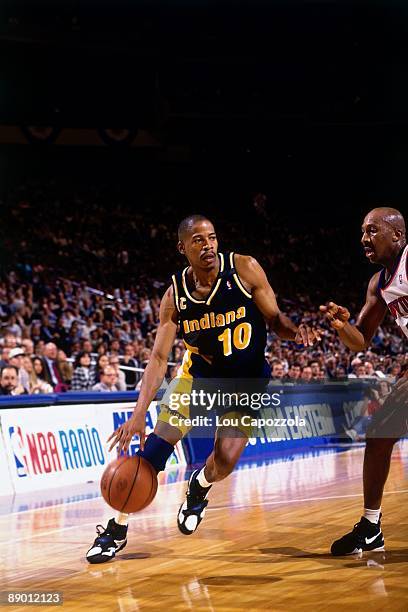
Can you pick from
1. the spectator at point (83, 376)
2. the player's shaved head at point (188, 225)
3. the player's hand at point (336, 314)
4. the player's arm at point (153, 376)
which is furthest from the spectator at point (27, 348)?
the player's hand at point (336, 314)

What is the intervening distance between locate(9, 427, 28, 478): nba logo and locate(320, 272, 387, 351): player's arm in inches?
191

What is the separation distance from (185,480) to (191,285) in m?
5.03

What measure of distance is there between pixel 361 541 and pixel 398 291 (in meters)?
1.63

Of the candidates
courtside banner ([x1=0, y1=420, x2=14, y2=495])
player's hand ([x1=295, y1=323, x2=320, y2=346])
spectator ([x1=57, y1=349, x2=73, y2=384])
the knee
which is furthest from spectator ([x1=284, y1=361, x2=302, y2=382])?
player's hand ([x1=295, y1=323, x2=320, y2=346])

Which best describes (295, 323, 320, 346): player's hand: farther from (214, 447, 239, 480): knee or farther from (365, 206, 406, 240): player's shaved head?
(214, 447, 239, 480): knee

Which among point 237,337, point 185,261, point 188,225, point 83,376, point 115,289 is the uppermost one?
point 185,261

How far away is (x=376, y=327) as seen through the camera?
18.2 ft

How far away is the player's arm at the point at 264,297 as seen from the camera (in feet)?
17.9

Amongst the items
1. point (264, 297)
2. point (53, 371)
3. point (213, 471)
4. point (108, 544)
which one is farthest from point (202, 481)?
point (53, 371)

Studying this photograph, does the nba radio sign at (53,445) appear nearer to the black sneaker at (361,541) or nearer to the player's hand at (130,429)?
the player's hand at (130,429)

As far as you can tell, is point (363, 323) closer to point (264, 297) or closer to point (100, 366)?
point (264, 297)

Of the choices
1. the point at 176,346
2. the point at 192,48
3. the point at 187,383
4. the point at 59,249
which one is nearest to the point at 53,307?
the point at 176,346

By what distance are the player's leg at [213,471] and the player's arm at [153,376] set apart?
0.54 meters

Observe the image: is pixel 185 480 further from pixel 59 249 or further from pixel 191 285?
pixel 59 249
